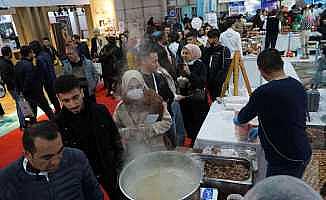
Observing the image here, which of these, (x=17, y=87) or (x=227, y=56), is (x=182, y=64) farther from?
(x=17, y=87)

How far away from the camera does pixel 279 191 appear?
24.8 inches

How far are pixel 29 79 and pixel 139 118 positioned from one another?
112 inches

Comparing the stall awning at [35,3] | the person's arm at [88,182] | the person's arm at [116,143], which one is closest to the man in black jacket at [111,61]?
the stall awning at [35,3]

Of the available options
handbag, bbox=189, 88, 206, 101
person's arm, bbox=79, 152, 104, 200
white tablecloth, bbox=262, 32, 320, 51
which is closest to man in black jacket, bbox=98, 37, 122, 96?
handbag, bbox=189, 88, 206, 101

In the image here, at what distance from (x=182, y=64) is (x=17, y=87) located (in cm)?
270

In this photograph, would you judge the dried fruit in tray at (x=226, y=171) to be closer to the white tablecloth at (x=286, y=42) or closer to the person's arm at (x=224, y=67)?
the person's arm at (x=224, y=67)

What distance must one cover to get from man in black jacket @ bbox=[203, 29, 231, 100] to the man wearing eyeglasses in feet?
8.28

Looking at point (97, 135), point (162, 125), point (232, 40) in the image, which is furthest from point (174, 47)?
point (97, 135)

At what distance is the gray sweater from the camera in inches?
42.6

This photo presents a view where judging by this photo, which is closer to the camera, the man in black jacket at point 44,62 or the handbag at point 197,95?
the handbag at point 197,95

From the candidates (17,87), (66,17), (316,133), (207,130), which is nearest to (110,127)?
(207,130)

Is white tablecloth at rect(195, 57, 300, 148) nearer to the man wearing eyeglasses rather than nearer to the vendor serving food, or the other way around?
the vendor serving food

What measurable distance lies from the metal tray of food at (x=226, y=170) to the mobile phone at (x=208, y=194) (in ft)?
0.33

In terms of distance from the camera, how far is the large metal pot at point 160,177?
0.94 metres
